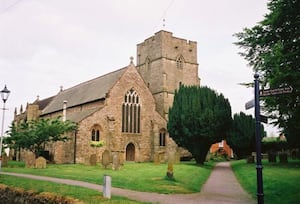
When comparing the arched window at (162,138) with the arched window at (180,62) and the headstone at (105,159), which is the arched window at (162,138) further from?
the headstone at (105,159)

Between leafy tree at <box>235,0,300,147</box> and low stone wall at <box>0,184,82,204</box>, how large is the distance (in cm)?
845

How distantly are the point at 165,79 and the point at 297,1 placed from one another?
113 ft

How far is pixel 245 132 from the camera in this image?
43.7 m

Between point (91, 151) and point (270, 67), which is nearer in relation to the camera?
point (270, 67)

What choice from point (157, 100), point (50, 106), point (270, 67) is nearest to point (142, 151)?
point (157, 100)

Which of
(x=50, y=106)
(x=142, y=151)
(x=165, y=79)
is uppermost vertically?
(x=165, y=79)

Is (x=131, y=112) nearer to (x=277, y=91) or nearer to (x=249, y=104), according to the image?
(x=249, y=104)

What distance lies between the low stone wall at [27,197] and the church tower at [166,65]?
1318 inches

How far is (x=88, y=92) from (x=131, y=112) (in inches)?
304

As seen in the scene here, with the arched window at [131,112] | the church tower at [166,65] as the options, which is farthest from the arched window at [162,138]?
the church tower at [166,65]

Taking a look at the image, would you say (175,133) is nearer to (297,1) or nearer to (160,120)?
(160,120)

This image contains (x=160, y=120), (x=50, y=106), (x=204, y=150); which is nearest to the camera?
(x=204, y=150)

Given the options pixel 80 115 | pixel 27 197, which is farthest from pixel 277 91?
pixel 80 115

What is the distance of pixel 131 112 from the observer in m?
41.0
